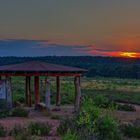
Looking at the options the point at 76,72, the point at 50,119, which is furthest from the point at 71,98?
the point at 50,119

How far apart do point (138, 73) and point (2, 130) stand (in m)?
124

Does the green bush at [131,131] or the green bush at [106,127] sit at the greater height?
the green bush at [106,127]

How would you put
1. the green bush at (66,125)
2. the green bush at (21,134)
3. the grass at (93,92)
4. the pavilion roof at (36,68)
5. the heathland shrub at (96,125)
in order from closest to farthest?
the heathland shrub at (96,125), the green bush at (21,134), the green bush at (66,125), the pavilion roof at (36,68), the grass at (93,92)

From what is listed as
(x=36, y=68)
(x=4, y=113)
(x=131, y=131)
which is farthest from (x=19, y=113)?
(x=131, y=131)

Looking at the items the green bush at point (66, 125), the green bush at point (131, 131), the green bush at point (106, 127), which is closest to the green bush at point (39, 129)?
the green bush at point (66, 125)

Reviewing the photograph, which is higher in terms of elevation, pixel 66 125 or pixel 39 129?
pixel 66 125

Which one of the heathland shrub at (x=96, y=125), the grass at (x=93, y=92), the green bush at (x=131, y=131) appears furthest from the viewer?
the grass at (x=93, y=92)

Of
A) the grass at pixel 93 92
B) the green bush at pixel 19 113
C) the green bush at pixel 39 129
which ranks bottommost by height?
the grass at pixel 93 92

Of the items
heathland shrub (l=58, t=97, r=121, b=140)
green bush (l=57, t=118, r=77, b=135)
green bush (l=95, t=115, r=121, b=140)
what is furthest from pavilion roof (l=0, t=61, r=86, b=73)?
green bush (l=95, t=115, r=121, b=140)

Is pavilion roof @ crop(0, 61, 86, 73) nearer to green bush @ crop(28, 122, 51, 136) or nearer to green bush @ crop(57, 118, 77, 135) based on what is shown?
green bush @ crop(28, 122, 51, 136)

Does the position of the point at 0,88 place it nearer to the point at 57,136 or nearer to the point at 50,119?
the point at 50,119

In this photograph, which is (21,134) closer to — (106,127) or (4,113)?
(106,127)

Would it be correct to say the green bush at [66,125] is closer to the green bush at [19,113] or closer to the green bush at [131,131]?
the green bush at [131,131]

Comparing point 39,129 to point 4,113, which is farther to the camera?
point 4,113
